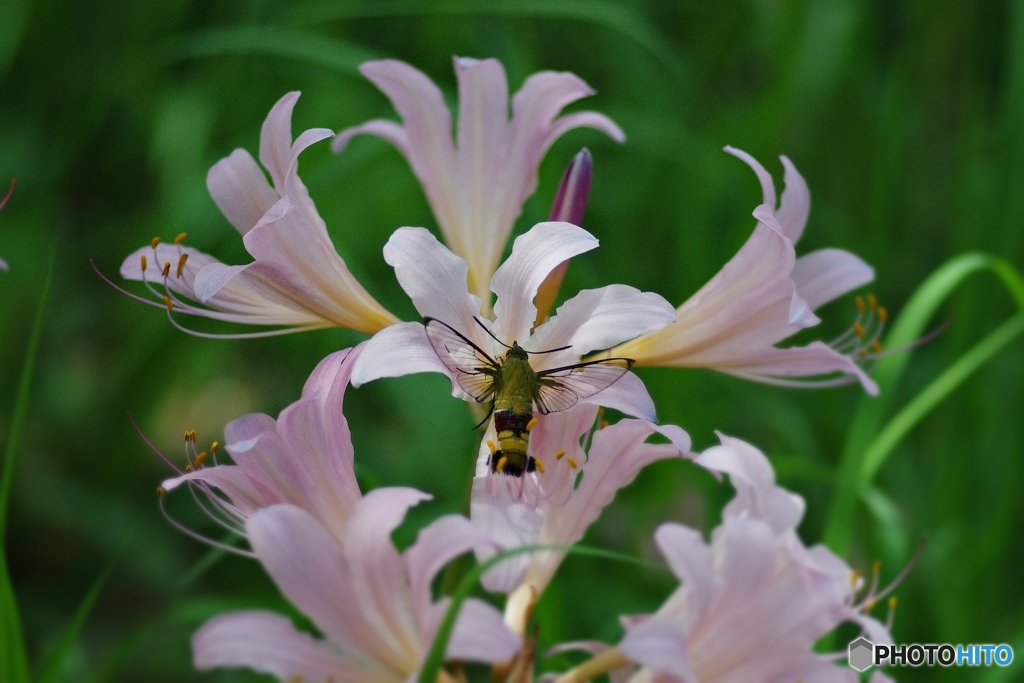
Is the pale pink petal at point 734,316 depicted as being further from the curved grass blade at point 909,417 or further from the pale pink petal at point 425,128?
the curved grass blade at point 909,417

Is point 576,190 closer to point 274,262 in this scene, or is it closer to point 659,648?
point 274,262

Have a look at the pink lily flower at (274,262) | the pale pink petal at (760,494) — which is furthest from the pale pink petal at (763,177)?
the pink lily flower at (274,262)

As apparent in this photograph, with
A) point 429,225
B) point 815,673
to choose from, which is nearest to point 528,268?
point 815,673

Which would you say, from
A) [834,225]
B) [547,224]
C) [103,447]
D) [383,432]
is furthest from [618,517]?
[547,224]

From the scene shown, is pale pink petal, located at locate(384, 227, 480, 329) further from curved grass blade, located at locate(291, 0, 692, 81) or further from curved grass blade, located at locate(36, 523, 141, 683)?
curved grass blade, located at locate(291, 0, 692, 81)

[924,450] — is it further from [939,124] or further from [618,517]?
[939,124]

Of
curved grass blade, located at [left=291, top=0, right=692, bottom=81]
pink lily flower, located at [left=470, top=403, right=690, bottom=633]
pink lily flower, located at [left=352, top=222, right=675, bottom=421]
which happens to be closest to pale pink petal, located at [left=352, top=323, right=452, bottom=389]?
pink lily flower, located at [left=352, top=222, right=675, bottom=421]

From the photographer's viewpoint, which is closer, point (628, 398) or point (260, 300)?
point (628, 398)
